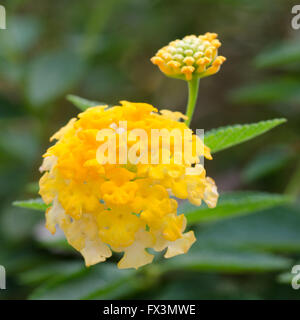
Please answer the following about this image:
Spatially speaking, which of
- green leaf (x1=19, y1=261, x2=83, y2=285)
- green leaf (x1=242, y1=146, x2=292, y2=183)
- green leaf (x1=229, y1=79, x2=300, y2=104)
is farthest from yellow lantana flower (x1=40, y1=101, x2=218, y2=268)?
green leaf (x1=229, y1=79, x2=300, y2=104)

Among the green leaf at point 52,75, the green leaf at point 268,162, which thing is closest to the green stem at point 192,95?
the green leaf at point 268,162

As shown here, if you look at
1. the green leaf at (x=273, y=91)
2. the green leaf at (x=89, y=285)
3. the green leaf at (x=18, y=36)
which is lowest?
the green leaf at (x=89, y=285)

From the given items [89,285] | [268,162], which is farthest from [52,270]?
[268,162]

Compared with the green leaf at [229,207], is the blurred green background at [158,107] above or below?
above

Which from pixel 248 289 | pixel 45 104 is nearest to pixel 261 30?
pixel 45 104

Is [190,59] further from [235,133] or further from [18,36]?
[18,36]

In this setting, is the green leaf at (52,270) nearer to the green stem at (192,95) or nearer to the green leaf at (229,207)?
the green leaf at (229,207)
